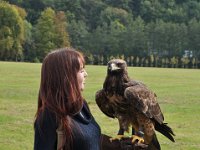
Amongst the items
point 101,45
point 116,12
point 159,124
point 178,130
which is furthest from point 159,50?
point 159,124

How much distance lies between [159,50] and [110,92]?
91.4 metres

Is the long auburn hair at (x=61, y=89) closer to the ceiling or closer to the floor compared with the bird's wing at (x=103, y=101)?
closer to the ceiling

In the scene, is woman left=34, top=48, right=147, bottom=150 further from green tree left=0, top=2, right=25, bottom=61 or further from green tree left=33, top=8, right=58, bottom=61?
green tree left=33, top=8, right=58, bottom=61

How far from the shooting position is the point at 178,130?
11.9 metres

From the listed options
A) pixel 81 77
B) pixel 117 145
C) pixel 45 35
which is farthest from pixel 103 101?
pixel 45 35

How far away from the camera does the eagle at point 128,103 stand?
4461 mm

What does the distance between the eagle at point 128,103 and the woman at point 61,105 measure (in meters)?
1.20

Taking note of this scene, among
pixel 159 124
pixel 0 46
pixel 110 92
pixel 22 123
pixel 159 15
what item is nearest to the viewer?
pixel 110 92

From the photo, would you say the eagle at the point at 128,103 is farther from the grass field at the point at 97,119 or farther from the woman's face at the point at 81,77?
the grass field at the point at 97,119

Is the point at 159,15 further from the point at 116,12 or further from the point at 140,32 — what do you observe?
the point at 140,32

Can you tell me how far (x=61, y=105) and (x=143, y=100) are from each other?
5.01ft

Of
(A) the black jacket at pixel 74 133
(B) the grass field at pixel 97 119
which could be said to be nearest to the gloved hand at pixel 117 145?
(A) the black jacket at pixel 74 133

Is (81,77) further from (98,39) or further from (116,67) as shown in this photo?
(98,39)

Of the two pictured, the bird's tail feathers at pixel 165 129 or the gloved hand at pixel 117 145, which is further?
the bird's tail feathers at pixel 165 129
